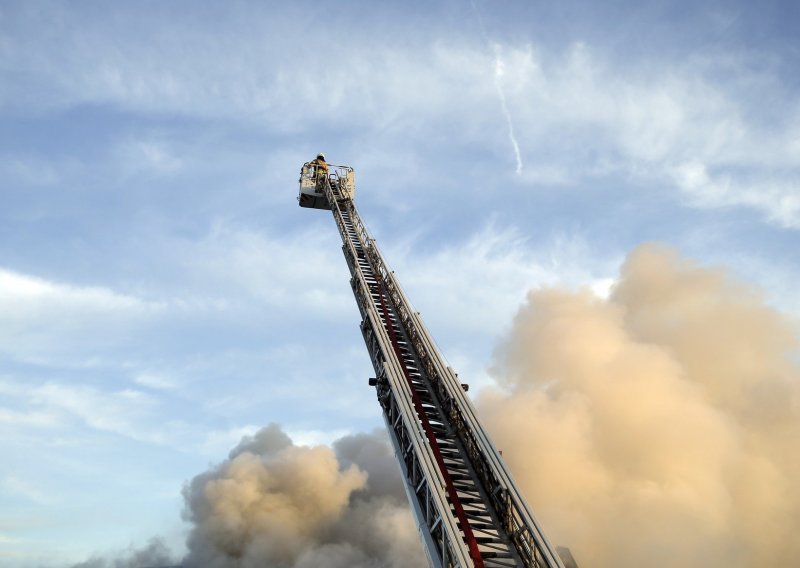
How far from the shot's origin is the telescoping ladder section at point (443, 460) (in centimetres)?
1231

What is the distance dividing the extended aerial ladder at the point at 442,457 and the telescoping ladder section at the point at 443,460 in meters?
0.02

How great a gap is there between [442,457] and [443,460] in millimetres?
82

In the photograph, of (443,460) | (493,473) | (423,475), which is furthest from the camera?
(443,460)

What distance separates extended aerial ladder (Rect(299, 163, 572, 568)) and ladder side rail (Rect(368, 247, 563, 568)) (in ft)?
0.08

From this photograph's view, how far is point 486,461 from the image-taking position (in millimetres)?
14570

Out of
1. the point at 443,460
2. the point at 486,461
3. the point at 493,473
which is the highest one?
the point at 443,460

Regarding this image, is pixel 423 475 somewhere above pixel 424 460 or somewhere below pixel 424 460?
below

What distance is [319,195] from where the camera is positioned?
118 feet

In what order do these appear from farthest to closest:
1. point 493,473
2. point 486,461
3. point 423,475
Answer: point 486,461
point 493,473
point 423,475

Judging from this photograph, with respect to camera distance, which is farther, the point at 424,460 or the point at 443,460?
the point at 443,460

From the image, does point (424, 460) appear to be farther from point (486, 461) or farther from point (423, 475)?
point (486, 461)

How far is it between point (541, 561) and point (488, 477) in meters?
2.63

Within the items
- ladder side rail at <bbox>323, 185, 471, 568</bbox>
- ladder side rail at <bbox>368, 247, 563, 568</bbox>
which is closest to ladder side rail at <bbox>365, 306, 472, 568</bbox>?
ladder side rail at <bbox>323, 185, 471, 568</bbox>

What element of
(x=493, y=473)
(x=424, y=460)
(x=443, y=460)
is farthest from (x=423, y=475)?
(x=493, y=473)
